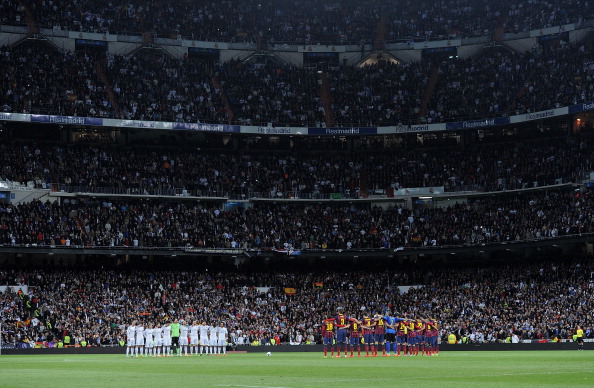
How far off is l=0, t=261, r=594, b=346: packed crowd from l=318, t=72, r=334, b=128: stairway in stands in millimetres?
15720

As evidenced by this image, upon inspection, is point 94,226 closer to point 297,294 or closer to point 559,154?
point 297,294

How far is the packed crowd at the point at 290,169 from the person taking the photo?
2844 inches

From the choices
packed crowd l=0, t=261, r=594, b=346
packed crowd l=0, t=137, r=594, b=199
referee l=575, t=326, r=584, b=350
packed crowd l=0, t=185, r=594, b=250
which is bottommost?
referee l=575, t=326, r=584, b=350

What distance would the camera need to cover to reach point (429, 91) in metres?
83.4

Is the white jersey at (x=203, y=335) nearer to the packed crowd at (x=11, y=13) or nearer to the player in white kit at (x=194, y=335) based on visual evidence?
the player in white kit at (x=194, y=335)

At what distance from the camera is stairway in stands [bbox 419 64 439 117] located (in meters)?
81.7

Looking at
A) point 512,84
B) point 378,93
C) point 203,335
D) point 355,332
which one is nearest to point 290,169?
point 378,93

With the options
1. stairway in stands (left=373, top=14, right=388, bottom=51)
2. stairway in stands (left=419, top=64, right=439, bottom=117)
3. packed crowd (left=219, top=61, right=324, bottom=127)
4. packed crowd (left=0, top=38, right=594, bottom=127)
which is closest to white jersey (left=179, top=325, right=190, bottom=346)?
packed crowd (left=0, top=38, right=594, bottom=127)

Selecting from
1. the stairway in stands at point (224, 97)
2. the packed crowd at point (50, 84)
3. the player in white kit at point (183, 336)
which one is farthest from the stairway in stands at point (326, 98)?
the player in white kit at point (183, 336)

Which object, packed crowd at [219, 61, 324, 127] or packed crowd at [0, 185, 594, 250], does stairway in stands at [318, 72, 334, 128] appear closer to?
packed crowd at [219, 61, 324, 127]

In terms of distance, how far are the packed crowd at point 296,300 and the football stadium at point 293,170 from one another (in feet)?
0.67

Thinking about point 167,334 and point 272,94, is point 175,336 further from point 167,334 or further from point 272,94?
point 272,94

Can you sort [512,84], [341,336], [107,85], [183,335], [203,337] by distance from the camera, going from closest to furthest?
1. [341,336]
2. [183,335]
3. [203,337]
4. [107,85]
5. [512,84]

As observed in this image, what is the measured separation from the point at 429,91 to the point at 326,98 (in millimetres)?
10011
